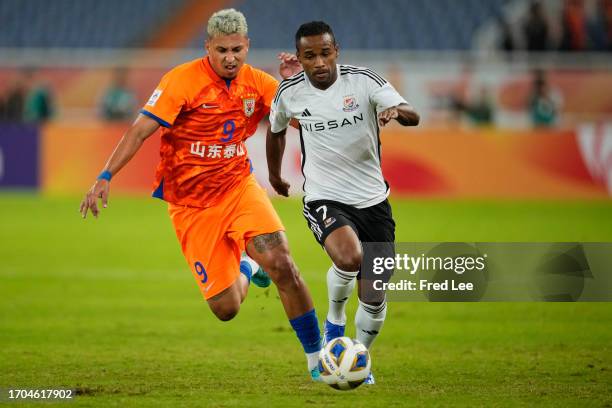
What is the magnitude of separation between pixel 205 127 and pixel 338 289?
4.74 feet

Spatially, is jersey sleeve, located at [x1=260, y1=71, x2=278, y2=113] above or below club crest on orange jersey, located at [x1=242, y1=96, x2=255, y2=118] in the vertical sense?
above

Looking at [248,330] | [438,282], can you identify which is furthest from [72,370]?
[438,282]

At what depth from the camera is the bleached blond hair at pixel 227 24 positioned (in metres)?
6.73

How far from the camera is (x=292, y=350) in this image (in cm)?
790

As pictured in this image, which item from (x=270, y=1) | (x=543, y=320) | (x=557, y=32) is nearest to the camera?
(x=543, y=320)

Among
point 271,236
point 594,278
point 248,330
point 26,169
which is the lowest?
point 26,169

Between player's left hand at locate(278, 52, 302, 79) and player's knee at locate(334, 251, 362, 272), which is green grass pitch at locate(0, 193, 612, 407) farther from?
player's left hand at locate(278, 52, 302, 79)

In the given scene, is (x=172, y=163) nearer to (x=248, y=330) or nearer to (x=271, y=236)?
(x=271, y=236)

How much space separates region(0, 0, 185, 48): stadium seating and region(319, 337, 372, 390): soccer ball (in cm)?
2206

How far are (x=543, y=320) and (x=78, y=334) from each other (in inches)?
166

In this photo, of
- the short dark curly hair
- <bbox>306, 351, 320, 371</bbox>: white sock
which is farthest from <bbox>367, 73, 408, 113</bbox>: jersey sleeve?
<bbox>306, 351, 320, 371</bbox>: white sock

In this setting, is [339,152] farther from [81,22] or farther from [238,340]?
[81,22]

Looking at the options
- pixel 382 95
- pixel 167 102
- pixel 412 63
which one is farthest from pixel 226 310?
pixel 412 63

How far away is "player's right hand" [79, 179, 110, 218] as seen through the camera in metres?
6.14
